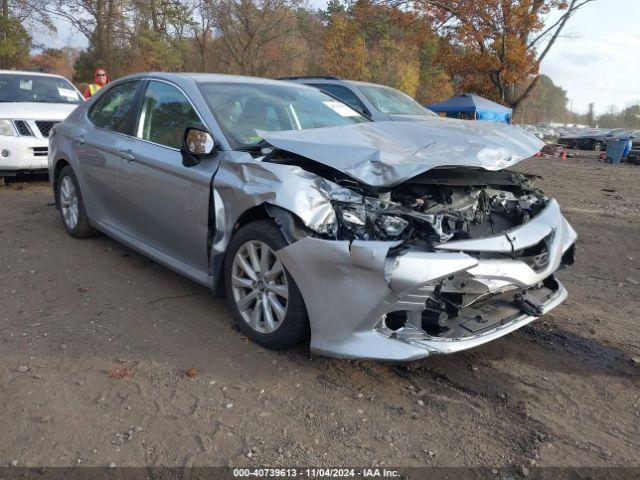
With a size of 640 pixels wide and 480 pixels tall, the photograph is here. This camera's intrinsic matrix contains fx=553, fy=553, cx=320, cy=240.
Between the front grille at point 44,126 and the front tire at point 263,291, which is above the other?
the front grille at point 44,126

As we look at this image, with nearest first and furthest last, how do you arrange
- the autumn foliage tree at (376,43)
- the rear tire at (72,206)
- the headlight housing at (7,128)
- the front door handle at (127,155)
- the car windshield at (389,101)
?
the front door handle at (127,155)
the rear tire at (72,206)
the headlight housing at (7,128)
the car windshield at (389,101)
the autumn foliage tree at (376,43)

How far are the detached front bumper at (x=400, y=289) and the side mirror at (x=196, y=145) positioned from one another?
975 mm

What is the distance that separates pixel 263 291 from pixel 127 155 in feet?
6.14

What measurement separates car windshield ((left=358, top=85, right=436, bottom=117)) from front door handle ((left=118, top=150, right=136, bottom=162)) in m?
5.80

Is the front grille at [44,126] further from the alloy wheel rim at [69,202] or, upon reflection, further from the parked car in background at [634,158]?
the parked car in background at [634,158]

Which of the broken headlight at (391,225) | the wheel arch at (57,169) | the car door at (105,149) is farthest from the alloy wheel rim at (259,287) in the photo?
the wheel arch at (57,169)

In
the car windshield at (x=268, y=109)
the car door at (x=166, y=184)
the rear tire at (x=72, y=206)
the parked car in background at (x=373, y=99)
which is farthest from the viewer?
the parked car in background at (x=373, y=99)

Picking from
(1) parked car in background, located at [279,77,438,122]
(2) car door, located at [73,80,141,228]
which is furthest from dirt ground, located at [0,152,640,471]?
(1) parked car in background, located at [279,77,438,122]

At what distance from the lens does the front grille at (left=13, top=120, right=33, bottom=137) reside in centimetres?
811

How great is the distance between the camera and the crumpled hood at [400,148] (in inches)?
125

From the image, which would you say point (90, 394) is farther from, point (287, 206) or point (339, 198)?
point (339, 198)

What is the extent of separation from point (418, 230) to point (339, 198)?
47cm

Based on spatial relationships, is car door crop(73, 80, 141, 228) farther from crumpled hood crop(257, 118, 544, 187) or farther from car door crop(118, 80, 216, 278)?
crumpled hood crop(257, 118, 544, 187)

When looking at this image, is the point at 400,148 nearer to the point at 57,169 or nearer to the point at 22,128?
the point at 57,169
